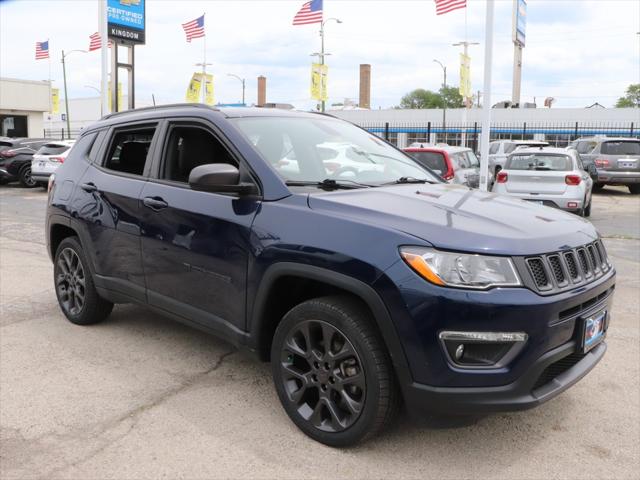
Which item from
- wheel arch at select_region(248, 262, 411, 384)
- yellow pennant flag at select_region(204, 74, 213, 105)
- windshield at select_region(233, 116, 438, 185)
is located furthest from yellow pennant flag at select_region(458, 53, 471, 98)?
wheel arch at select_region(248, 262, 411, 384)

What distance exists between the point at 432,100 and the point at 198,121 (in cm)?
10937

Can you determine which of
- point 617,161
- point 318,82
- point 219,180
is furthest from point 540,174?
point 318,82

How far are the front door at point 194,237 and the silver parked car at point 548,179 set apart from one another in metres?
9.61

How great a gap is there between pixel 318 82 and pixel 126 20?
16.6 metres

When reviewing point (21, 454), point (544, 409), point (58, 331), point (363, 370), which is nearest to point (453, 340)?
point (363, 370)

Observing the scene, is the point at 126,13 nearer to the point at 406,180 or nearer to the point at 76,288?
the point at 76,288

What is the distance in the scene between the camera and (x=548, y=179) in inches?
494

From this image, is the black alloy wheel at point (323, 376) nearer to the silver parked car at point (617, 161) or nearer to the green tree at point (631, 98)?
the silver parked car at point (617, 161)

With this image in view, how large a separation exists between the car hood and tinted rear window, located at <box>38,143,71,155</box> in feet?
56.4

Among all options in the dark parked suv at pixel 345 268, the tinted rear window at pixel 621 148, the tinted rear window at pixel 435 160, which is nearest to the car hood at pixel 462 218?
the dark parked suv at pixel 345 268

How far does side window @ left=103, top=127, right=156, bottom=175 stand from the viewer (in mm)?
4434

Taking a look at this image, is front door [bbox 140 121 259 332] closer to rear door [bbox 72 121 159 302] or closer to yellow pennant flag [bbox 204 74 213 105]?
rear door [bbox 72 121 159 302]

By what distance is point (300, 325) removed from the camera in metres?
3.19

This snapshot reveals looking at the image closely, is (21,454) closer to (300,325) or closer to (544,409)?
(300,325)
